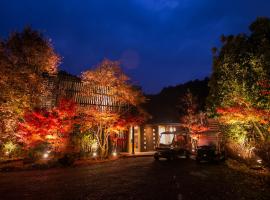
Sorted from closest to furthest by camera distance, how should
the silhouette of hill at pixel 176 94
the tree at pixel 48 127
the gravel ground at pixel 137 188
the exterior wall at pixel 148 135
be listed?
the gravel ground at pixel 137 188, the tree at pixel 48 127, the exterior wall at pixel 148 135, the silhouette of hill at pixel 176 94

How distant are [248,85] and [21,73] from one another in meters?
15.6

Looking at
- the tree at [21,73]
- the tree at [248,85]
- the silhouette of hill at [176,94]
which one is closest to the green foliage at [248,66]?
the tree at [248,85]

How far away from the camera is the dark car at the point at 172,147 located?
19422 millimetres

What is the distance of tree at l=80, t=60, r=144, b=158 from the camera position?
66.0 feet

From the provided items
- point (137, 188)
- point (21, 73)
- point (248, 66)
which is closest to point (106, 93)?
point (21, 73)

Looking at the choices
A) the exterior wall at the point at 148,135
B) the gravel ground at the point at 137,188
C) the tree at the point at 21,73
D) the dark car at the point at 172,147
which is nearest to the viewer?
the gravel ground at the point at 137,188

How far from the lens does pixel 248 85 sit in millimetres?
15484

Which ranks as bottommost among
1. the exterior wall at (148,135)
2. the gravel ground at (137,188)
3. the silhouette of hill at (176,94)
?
the gravel ground at (137,188)

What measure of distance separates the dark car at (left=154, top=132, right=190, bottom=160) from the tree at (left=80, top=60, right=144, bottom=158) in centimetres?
403

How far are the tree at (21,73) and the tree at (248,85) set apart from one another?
13.3 m

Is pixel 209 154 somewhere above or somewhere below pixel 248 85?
below

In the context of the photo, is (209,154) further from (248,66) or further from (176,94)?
(176,94)

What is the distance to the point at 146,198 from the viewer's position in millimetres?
7738

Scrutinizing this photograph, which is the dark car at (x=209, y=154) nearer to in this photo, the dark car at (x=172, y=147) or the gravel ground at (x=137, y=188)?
the dark car at (x=172, y=147)
